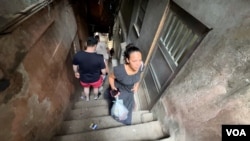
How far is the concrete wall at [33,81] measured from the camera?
177 cm

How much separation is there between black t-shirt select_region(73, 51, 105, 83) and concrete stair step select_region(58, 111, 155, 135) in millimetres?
843

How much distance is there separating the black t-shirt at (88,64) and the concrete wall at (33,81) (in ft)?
1.44

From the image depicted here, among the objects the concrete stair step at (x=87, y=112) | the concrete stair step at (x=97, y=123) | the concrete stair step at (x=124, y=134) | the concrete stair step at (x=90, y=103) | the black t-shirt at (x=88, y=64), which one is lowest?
the concrete stair step at (x=124, y=134)

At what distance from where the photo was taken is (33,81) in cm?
226

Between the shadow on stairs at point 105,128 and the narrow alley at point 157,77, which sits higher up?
the narrow alley at point 157,77

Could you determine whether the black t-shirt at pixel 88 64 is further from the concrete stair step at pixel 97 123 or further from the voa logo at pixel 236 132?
the voa logo at pixel 236 132

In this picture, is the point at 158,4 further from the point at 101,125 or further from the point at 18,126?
the point at 18,126

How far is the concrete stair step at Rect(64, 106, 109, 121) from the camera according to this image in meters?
3.62

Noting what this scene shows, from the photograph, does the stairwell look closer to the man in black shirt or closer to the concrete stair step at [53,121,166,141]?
the concrete stair step at [53,121,166,141]

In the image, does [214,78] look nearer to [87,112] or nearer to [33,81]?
[33,81]

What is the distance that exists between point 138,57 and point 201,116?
105 centimetres

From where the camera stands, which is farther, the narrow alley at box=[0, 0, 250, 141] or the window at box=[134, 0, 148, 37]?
the window at box=[134, 0, 148, 37]

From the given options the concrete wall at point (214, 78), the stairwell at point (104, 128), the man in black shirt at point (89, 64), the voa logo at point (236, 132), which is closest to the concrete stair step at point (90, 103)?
the stairwell at point (104, 128)

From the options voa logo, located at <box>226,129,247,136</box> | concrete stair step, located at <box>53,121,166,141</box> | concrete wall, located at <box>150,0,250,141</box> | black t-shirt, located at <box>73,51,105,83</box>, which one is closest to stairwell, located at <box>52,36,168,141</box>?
concrete stair step, located at <box>53,121,166,141</box>
